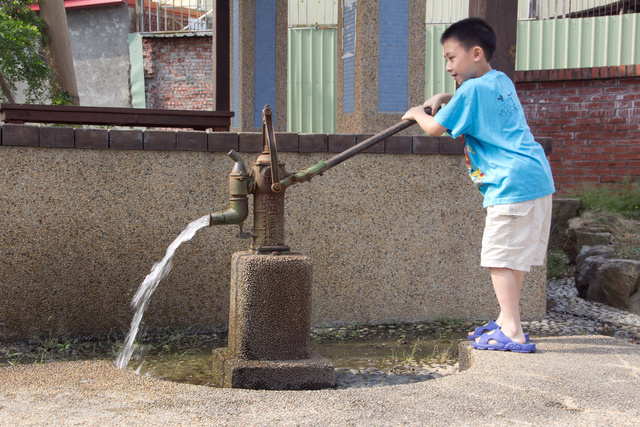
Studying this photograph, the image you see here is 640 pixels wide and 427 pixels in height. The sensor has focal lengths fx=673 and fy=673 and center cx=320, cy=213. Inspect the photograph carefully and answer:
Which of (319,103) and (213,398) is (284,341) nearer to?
(213,398)

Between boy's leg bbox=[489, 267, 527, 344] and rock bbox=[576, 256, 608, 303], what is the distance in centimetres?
251

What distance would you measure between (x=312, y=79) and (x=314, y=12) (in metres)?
1.41

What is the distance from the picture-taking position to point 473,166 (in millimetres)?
3016

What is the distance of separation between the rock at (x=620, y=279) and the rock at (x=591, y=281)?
0.11 metres

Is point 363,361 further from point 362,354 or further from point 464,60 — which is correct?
point 464,60

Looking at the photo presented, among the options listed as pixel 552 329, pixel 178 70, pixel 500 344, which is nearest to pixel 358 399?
Result: pixel 500 344

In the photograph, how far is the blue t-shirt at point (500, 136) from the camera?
2.79 meters

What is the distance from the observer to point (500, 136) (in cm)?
281

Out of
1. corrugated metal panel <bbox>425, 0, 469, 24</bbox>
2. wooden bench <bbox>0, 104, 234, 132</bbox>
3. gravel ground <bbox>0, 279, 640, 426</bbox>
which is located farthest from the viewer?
corrugated metal panel <bbox>425, 0, 469, 24</bbox>

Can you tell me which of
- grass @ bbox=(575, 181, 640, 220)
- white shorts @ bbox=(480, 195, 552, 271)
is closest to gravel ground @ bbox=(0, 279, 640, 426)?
white shorts @ bbox=(480, 195, 552, 271)

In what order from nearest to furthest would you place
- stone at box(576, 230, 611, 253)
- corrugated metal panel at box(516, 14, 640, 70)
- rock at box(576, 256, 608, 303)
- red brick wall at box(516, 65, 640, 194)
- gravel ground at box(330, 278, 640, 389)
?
1. gravel ground at box(330, 278, 640, 389)
2. rock at box(576, 256, 608, 303)
3. stone at box(576, 230, 611, 253)
4. red brick wall at box(516, 65, 640, 194)
5. corrugated metal panel at box(516, 14, 640, 70)

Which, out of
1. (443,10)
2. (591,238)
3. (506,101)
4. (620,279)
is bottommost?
(620,279)

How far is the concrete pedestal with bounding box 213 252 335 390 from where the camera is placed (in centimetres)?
281

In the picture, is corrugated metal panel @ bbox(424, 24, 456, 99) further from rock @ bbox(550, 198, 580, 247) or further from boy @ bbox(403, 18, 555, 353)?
boy @ bbox(403, 18, 555, 353)
